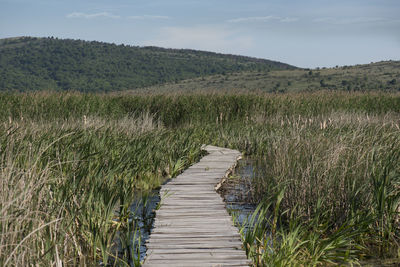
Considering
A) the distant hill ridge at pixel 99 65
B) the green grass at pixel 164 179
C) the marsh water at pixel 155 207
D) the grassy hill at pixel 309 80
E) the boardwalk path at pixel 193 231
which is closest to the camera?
the green grass at pixel 164 179

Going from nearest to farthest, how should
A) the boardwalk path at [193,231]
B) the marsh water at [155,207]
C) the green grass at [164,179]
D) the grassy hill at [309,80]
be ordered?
the green grass at [164,179] → the boardwalk path at [193,231] → the marsh water at [155,207] → the grassy hill at [309,80]

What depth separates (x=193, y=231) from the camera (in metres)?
4.49

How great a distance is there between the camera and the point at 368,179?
196 inches

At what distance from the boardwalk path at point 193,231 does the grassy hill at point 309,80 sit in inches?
1374

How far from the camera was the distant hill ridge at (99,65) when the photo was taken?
69000 millimetres

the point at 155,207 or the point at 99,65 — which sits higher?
the point at 99,65

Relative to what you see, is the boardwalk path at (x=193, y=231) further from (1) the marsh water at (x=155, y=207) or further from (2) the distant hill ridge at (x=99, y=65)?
(2) the distant hill ridge at (x=99, y=65)

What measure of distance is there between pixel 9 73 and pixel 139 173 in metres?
70.3

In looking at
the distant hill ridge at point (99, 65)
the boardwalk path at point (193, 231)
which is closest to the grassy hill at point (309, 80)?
the distant hill ridge at point (99, 65)

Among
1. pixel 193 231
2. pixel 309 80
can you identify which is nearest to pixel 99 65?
pixel 309 80

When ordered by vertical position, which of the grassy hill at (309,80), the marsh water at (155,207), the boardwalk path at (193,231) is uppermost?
the grassy hill at (309,80)

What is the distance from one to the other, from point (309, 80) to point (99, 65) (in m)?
42.1

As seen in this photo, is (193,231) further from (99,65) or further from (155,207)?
(99,65)

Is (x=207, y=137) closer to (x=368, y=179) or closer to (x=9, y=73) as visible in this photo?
(x=368, y=179)
